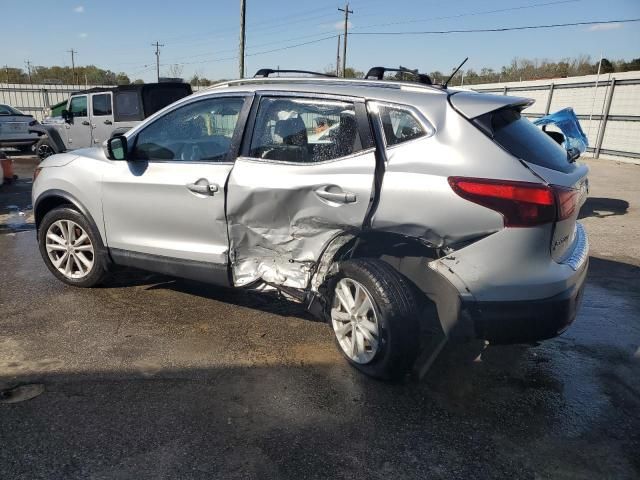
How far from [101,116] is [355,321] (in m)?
10.9

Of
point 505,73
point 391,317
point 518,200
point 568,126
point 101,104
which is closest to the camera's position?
point 518,200

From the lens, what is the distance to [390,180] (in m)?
2.94

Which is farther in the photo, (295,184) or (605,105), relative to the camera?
(605,105)

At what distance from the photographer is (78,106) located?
12.5 metres

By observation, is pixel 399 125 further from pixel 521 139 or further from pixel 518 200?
pixel 518 200

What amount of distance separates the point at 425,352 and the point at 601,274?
3318 mm

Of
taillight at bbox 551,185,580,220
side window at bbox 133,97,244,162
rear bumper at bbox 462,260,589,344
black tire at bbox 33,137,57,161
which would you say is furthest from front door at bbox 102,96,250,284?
black tire at bbox 33,137,57,161

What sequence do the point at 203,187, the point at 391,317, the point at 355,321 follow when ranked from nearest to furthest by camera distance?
1. the point at 391,317
2. the point at 355,321
3. the point at 203,187

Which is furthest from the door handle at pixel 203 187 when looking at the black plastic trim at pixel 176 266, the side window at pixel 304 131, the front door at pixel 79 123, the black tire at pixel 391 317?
the front door at pixel 79 123

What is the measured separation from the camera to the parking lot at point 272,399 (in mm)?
2408

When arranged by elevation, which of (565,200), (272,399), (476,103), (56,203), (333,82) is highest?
(333,82)

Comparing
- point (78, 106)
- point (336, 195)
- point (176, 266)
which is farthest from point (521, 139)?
point (78, 106)

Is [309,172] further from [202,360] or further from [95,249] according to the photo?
[95,249]

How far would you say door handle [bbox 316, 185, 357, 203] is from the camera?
120 inches
